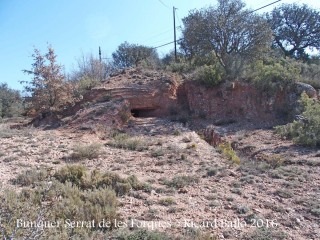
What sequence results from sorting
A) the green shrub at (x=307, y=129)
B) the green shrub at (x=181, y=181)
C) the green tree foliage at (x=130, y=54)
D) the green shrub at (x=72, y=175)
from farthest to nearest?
the green tree foliage at (x=130, y=54) < the green shrub at (x=307, y=129) < the green shrub at (x=181, y=181) < the green shrub at (x=72, y=175)

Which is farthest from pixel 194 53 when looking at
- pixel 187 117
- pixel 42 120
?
pixel 42 120

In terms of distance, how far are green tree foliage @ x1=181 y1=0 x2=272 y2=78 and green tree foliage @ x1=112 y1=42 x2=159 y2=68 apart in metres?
12.0

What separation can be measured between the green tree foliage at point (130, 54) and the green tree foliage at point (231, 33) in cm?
1200

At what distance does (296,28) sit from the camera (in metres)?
22.7

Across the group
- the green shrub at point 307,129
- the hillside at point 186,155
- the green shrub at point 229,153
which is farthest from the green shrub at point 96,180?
the green shrub at point 307,129

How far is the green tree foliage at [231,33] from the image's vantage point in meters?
13.9

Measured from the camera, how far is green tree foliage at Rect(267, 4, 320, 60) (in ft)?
73.0

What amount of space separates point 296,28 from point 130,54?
43.8 feet

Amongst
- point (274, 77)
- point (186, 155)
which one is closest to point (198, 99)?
point (274, 77)

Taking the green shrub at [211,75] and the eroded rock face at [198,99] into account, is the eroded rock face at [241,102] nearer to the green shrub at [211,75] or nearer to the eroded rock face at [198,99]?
the eroded rock face at [198,99]

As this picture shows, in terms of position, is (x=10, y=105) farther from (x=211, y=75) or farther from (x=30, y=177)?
(x=30, y=177)

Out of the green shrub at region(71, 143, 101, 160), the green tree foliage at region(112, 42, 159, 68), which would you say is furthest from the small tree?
the green tree foliage at region(112, 42, 159, 68)

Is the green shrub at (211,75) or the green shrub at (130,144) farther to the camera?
the green shrub at (211,75)

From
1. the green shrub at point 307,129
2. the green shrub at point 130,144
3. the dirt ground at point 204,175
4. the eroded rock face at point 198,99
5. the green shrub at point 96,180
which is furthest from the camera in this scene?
the eroded rock face at point 198,99
